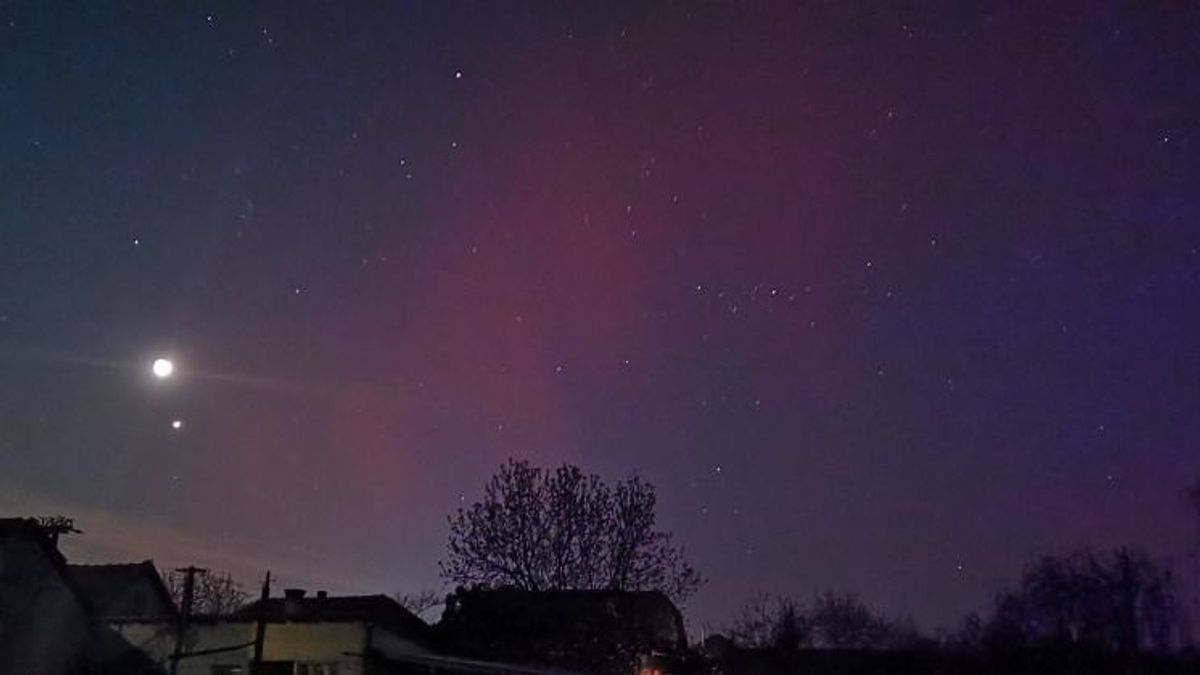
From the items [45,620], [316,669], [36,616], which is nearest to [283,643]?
[316,669]

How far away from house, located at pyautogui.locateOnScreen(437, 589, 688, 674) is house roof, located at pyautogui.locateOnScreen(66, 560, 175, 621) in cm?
1499

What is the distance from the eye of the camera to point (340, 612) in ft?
173

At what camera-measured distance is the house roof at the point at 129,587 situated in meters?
52.7

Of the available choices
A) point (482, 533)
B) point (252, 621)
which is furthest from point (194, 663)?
point (482, 533)

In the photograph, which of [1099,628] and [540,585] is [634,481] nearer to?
[540,585]

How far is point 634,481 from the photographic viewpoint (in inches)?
1762

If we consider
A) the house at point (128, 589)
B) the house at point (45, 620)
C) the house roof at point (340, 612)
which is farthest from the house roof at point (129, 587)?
the house at point (45, 620)

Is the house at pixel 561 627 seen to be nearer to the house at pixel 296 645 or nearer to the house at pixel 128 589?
the house at pixel 296 645

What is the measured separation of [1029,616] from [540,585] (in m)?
22.6

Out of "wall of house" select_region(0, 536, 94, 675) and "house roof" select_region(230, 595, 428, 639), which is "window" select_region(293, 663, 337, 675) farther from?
"wall of house" select_region(0, 536, 94, 675)

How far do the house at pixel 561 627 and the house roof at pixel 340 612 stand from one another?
5.91 ft

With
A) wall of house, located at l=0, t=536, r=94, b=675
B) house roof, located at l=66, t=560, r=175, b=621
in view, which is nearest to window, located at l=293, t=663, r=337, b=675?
wall of house, located at l=0, t=536, r=94, b=675

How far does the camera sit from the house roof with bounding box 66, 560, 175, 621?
52.7 metres

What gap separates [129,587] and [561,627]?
2196 centimetres
